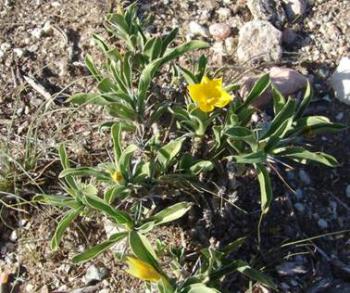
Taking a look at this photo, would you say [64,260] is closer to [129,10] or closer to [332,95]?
[129,10]

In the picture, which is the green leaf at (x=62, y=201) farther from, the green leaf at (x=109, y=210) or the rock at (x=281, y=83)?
the rock at (x=281, y=83)

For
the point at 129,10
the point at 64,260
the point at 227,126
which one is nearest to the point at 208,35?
the point at 129,10

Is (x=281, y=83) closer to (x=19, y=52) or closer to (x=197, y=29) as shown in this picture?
(x=197, y=29)

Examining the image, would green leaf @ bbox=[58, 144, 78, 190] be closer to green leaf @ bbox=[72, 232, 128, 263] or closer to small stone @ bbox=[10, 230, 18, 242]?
green leaf @ bbox=[72, 232, 128, 263]

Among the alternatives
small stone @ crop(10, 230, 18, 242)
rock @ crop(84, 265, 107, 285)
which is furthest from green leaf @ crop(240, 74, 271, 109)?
small stone @ crop(10, 230, 18, 242)

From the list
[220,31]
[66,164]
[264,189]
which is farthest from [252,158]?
[220,31]

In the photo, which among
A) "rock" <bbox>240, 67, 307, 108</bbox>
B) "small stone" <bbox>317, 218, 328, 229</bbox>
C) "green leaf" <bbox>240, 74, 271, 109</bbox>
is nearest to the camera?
"green leaf" <bbox>240, 74, 271, 109</bbox>

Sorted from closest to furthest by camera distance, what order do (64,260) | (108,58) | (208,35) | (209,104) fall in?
(209,104) → (64,260) → (108,58) → (208,35)
